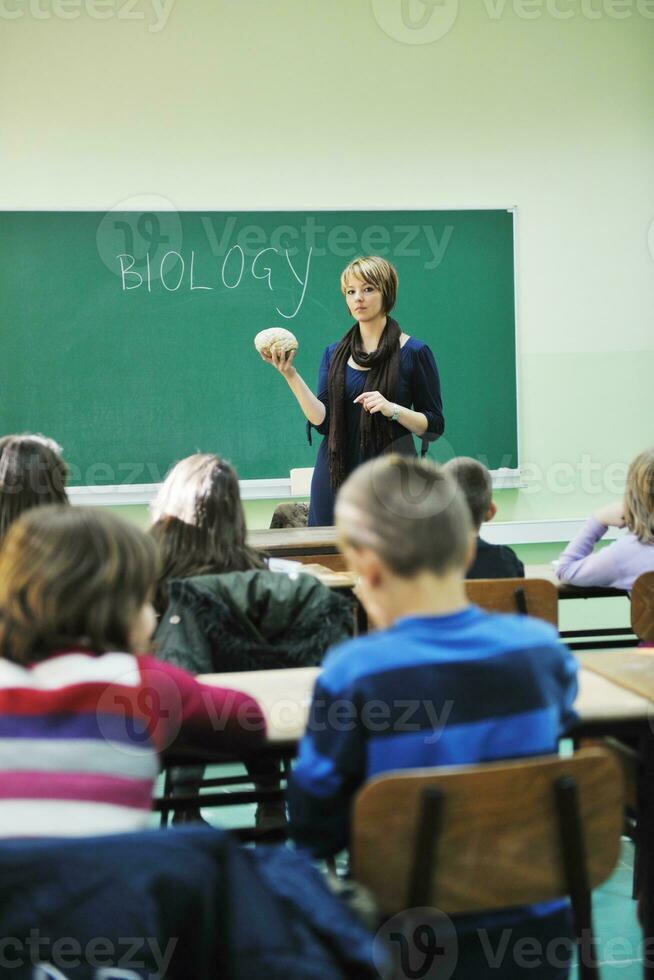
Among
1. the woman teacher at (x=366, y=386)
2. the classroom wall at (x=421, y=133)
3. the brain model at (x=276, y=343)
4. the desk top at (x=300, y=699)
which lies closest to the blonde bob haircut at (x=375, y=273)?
the woman teacher at (x=366, y=386)

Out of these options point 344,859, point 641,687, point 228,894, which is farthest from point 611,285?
point 228,894

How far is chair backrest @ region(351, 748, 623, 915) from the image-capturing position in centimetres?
122

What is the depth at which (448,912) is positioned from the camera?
130 centimetres

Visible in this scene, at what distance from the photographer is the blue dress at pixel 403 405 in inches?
158

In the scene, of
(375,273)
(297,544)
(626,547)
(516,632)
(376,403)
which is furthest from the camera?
(375,273)

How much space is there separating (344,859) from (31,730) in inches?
68.7

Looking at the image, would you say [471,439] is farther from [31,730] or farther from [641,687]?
[31,730]

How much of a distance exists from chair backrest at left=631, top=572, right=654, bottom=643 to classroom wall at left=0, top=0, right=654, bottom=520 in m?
2.94

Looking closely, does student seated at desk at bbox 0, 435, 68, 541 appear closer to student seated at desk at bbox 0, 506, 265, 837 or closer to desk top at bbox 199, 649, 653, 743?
desk top at bbox 199, 649, 653, 743
